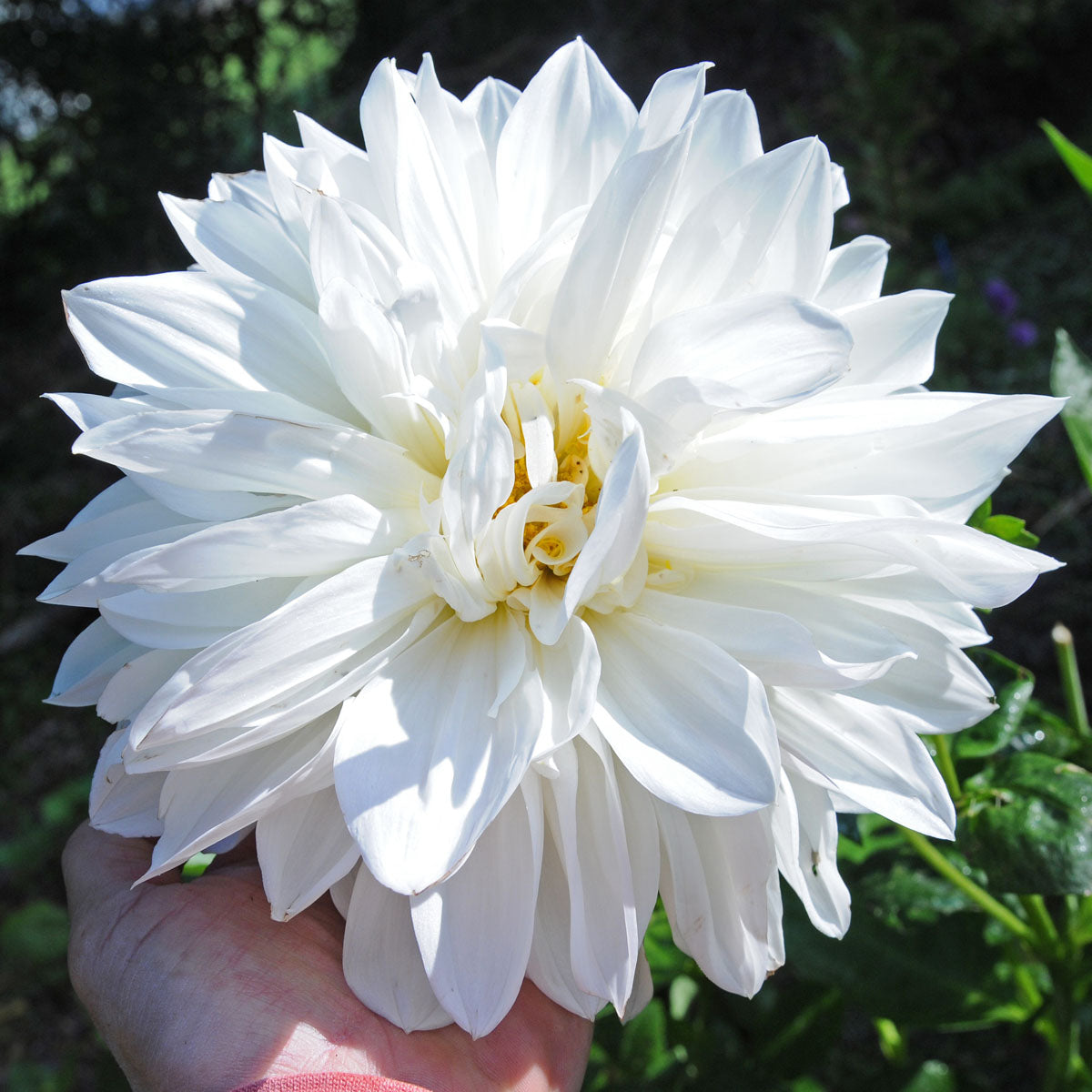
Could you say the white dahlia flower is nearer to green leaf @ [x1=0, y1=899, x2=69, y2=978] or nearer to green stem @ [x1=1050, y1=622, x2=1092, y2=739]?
green stem @ [x1=1050, y1=622, x2=1092, y2=739]

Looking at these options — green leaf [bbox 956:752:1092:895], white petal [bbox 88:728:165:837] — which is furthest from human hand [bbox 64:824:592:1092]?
green leaf [bbox 956:752:1092:895]

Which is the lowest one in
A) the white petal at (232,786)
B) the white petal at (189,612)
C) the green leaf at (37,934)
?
the green leaf at (37,934)

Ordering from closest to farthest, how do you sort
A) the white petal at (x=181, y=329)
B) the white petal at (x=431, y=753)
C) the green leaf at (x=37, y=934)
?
the white petal at (x=431, y=753) < the white petal at (x=181, y=329) < the green leaf at (x=37, y=934)

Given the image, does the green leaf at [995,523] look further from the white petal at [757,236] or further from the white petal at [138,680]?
the white petal at [138,680]

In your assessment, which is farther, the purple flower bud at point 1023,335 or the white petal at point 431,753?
the purple flower bud at point 1023,335

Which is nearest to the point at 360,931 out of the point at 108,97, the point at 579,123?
the point at 579,123

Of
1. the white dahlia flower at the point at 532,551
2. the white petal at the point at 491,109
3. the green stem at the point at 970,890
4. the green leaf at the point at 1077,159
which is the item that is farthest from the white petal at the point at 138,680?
the green leaf at the point at 1077,159

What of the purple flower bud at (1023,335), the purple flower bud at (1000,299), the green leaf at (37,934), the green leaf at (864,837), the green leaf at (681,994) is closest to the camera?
the green leaf at (864,837)

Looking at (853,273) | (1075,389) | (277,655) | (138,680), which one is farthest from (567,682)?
(1075,389)
